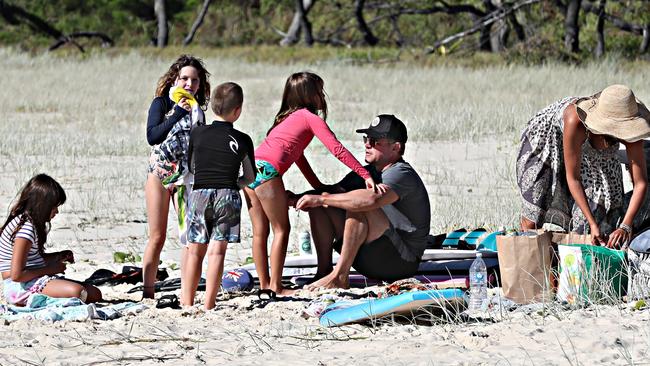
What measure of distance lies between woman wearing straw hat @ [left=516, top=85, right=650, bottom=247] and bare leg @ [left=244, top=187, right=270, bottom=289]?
A: 1627 mm

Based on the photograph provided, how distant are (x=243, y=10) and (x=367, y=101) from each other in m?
26.1

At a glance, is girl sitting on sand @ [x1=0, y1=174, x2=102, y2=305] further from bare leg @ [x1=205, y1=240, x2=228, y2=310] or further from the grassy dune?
the grassy dune

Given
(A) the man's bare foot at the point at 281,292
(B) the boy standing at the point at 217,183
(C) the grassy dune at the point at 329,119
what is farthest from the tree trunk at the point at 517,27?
(B) the boy standing at the point at 217,183

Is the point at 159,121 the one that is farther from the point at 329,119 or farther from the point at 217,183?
the point at 329,119

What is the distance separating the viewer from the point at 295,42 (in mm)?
36906

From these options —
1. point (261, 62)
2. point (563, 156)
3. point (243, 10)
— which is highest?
point (243, 10)

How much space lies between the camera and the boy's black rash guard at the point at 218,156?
250 inches

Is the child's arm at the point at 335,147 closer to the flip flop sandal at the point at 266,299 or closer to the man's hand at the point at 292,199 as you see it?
the man's hand at the point at 292,199

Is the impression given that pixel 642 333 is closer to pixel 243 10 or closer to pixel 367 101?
pixel 367 101

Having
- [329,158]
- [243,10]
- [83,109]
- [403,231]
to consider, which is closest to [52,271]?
[403,231]

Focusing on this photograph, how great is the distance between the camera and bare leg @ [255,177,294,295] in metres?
6.93

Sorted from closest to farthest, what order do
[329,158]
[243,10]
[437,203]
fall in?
1. [437,203]
2. [329,158]
3. [243,10]

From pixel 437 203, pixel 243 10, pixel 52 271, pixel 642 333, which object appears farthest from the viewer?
pixel 243 10

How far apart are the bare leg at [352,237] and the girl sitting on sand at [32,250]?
1.43m
